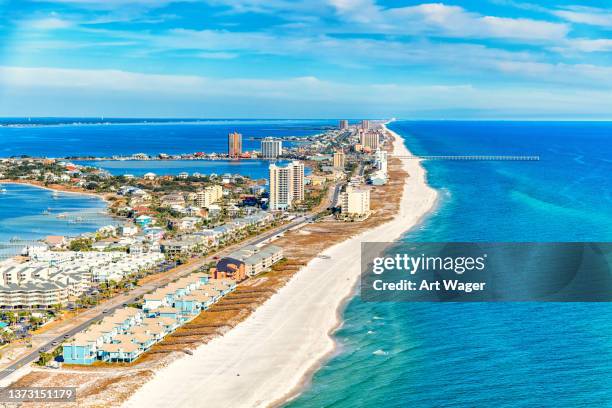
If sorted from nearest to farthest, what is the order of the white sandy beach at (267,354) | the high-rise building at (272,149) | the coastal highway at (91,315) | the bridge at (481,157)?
the white sandy beach at (267,354) < the coastal highway at (91,315) < the bridge at (481,157) < the high-rise building at (272,149)

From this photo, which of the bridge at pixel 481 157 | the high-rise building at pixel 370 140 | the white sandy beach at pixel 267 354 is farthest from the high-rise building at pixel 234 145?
the white sandy beach at pixel 267 354

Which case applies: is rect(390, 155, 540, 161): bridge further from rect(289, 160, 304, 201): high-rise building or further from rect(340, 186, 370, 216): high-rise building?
rect(340, 186, 370, 216): high-rise building

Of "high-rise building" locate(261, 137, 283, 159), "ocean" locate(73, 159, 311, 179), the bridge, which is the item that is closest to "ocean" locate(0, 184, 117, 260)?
"ocean" locate(73, 159, 311, 179)

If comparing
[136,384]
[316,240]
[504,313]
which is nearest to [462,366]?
[504,313]

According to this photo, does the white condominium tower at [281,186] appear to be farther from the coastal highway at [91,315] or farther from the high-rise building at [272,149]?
the high-rise building at [272,149]

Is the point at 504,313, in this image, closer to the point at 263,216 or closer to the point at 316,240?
the point at 316,240
